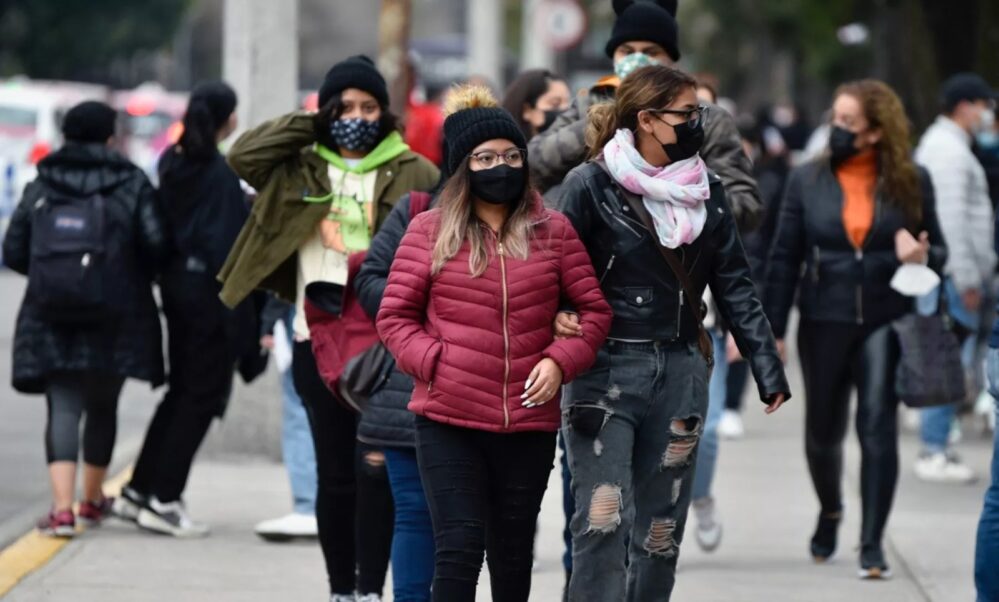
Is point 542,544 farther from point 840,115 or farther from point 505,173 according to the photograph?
point 505,173

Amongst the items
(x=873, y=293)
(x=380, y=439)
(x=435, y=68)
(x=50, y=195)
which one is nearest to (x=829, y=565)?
(x=873, y=293)

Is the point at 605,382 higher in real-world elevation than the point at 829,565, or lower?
higher

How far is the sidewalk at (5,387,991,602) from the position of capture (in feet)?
26.1

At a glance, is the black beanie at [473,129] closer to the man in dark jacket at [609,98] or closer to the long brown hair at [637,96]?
the long brown hair at [637,96]

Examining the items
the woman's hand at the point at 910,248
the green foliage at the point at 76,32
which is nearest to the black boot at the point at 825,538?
the woman's hand at the point at 910,248

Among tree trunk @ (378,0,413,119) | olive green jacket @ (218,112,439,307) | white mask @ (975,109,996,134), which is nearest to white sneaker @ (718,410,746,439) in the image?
white mask @ (975,109,996,134)

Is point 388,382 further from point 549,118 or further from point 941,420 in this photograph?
point 941,420

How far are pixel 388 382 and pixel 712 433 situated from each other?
8.34ft

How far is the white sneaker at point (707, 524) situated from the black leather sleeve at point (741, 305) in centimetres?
273

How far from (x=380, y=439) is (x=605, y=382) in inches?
31.5

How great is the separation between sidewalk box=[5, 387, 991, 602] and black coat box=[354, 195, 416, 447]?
137cm

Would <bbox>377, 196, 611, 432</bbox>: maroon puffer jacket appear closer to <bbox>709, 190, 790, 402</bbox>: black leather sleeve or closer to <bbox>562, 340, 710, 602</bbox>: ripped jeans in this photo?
<bbox>562, 340, 710, 602</bbox>: ripped jeans

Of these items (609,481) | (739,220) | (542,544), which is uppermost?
(739,220)

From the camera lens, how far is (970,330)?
12.0 meters
